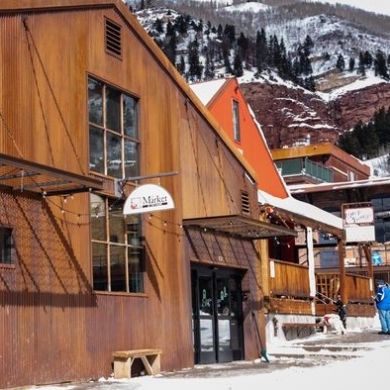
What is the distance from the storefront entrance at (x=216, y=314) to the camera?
19.9 m

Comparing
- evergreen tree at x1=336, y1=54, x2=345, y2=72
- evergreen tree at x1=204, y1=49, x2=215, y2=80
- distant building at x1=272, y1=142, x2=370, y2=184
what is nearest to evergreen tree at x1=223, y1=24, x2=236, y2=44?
A: evergreen tree at x1=204, y1=49, x2=215, y2=80

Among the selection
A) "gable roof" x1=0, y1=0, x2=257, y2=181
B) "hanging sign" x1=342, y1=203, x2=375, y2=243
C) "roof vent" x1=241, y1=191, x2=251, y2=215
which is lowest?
"roof vent" x1=241, y1=191, x2=251, y2=215

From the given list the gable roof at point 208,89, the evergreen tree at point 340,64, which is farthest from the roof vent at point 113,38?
the evergreen tree at point 340,64

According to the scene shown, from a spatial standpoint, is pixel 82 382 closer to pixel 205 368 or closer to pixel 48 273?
pixel 48 273

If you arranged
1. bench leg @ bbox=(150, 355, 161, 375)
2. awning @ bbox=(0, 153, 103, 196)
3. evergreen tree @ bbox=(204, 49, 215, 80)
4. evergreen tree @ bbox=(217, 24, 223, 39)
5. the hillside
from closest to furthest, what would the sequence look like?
1. awning @ bbox=(0, 153, 103, 196)
2. bench leg @ bbox=(150, 355, 161, 375)
3. the hillside
4. evergreen tree @ bbox=(204, 49, 215, 80)
5. evergreen tree @ bbox=(217, 24, 223, 39)

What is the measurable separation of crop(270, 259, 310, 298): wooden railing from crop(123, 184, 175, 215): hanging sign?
11507 millimetres

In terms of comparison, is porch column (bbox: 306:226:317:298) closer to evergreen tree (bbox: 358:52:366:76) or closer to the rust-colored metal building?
the rust-colored metal building

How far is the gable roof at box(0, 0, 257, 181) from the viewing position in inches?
590

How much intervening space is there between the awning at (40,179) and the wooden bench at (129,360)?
3142 millimetres

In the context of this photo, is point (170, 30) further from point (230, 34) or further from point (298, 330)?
point (298, 330)

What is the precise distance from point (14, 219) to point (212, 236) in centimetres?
701

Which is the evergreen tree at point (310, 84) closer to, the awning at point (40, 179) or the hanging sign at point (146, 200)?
the hanging sign at point (146, 200)

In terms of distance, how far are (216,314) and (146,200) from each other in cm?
560

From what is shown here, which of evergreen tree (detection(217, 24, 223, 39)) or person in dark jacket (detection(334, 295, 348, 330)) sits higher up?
evergreen tree (detection(217, 24, 223, 39))
